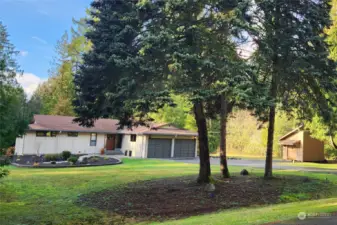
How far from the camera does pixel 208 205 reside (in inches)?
400

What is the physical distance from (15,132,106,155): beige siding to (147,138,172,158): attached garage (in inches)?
223

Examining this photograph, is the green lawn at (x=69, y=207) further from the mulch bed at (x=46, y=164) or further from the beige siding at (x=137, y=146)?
the beige siding at (x=137, y=146)

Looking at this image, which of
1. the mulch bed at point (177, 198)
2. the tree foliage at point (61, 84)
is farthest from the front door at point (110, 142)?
the mulch bed at point (177, 198)

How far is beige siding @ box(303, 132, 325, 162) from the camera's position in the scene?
3456 centimetres

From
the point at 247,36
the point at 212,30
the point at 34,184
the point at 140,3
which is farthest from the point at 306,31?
the point at 34,184

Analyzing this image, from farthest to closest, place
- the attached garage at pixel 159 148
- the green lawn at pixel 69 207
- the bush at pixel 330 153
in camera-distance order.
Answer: the bush at pixel 330 153 → the attached garage at pixel 159 148 → the green lawn at pixel 69 207

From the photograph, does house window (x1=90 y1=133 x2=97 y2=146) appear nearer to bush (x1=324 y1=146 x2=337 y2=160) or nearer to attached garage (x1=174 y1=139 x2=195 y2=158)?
attached garage (x1=174 y1=139 x2=195 y2=158)

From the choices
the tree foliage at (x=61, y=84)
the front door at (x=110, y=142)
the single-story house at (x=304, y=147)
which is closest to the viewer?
the single-story house at (x=304, y=147)

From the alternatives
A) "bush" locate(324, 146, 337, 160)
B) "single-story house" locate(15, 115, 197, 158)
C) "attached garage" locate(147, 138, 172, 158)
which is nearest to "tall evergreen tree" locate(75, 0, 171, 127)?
"single-story house" locate(15, 115, 197, 158)

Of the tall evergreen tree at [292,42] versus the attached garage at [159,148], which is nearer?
the tall evergreen tree at [292,42]

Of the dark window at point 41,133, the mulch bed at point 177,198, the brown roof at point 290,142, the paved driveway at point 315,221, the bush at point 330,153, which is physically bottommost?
the mulch bed at point 177,198

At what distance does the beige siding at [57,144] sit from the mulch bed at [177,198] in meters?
18.0

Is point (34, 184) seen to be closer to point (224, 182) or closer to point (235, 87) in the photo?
point (224, 182)

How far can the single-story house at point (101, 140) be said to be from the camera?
28.0 m
